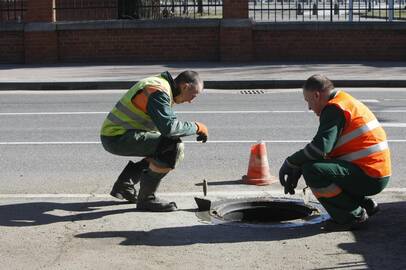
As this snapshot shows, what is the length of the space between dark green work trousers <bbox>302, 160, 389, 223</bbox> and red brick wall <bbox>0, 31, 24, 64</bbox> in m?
17.2

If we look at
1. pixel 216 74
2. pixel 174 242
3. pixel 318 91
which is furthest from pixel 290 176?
pixel 216 74

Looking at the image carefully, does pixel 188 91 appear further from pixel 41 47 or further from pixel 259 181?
pixel 41 47

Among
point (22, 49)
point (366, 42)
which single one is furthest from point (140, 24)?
point (366, 42)

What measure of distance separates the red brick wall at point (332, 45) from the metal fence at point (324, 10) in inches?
28.2

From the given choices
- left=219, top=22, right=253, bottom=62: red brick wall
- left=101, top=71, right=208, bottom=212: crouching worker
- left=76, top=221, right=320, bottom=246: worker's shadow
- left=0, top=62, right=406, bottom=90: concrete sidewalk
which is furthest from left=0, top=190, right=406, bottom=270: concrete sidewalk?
left=219, top=22, right=253, bottom=62: red brick wall

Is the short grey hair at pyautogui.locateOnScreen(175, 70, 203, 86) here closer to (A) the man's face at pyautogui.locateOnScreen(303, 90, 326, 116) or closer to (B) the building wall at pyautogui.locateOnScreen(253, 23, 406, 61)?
(A) the man's face at pyautogui.locateOnScreen(303, 90, 326, 116)

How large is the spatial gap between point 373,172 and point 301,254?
0.98m

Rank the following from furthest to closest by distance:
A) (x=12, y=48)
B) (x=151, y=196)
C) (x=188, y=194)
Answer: (x=12, y=48)
(x=188, y=194)
(x=151, y=196)

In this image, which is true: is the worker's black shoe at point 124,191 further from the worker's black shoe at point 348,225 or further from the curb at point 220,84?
the curb at point 220,84

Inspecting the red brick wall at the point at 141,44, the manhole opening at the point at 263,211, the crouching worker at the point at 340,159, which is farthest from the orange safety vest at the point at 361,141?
the red brick wall at the point at 141,44

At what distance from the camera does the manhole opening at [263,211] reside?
7406 mm

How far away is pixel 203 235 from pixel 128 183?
48.8 inches

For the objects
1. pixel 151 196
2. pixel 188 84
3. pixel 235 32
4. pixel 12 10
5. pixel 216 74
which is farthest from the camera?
pixel 12 10

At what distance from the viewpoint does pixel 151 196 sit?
7273 millimetres
